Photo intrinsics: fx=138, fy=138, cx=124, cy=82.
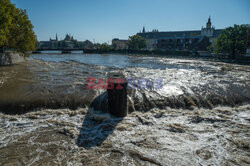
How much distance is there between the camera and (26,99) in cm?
753

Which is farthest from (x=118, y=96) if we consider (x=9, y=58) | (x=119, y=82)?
(x=9, y=58)

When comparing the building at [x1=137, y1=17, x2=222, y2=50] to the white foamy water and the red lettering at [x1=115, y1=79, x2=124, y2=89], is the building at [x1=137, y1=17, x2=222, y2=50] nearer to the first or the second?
the white foamy water

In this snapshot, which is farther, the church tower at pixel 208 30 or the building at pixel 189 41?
the church tower at pixel 208 30

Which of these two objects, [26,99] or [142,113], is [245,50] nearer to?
[142,113]

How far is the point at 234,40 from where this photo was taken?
4488 cm

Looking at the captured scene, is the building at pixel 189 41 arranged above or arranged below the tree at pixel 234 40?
above

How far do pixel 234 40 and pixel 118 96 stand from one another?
54.6 metres

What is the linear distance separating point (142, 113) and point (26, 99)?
635cm

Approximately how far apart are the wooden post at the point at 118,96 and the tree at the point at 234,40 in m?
52.1

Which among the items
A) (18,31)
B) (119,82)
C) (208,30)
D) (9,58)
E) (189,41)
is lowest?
(119,82)

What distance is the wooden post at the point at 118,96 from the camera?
6238 millimetres

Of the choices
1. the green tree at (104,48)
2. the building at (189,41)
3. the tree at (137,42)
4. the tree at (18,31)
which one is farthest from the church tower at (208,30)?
the tree at (18,31)

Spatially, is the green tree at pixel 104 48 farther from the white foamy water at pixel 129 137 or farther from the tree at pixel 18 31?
the white foamy water at pixel 129 137

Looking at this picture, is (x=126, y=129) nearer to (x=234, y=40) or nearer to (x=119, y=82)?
(x=119, y=82)
